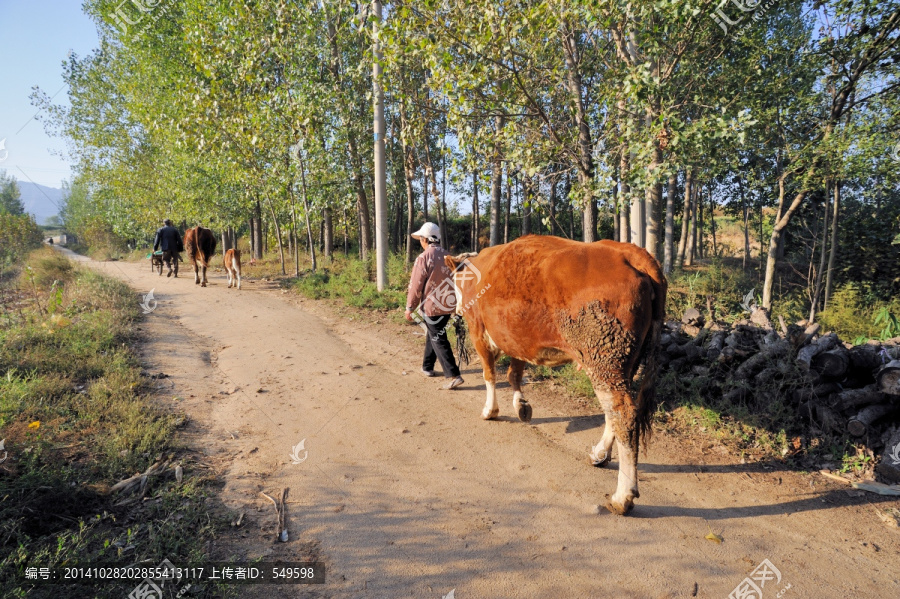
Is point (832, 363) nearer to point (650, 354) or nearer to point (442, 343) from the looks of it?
point (650, 354)

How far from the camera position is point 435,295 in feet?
20.0

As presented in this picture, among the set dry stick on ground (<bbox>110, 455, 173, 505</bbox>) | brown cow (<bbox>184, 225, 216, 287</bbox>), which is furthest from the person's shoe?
brown cow (<bbox>184, 225, 216, 287</bbox>)

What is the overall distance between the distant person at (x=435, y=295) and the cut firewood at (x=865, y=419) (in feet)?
13.5

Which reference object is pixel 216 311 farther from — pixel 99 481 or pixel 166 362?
pixel 99 481

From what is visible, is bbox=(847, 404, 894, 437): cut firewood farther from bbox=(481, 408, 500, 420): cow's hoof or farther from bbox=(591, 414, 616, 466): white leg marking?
bbox=(481, 408, 500, 420): cow's hoof

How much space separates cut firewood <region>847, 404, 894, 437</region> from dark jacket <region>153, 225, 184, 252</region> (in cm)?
1800

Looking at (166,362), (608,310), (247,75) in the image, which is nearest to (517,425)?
(608,310)

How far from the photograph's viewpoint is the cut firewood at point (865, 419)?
398 centimetres

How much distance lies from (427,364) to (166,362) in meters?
3.90

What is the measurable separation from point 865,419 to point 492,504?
3530 millimetres

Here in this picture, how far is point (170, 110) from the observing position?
55.0 ft

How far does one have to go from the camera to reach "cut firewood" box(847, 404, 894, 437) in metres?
3.98

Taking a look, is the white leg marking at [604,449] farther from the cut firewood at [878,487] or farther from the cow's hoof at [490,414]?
the cut firewood at [878,487]

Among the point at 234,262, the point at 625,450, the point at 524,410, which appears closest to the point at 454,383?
the point at 524,410
